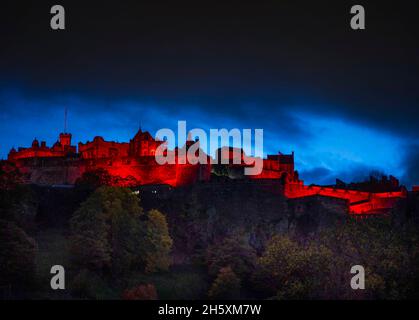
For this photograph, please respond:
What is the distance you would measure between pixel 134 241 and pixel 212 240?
1034 cm

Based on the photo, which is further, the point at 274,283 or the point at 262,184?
the point at 262,184

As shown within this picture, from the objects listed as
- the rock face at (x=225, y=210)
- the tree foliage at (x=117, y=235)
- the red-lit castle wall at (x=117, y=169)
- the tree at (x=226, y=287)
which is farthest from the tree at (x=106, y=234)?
the red-lit castle wall at (x=117, y=169)

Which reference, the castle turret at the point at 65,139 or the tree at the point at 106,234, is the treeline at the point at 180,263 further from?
the castle turret at the point at 65,139

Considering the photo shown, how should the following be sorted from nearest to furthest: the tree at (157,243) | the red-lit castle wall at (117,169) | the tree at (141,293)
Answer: the tree at (141,293), the tree at (157,243), the red-lit castle wall at (117,169)

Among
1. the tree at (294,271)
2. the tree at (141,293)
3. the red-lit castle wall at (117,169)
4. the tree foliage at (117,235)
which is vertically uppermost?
the red-lit castle wall at (117,169)

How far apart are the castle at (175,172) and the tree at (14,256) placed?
35736 mm

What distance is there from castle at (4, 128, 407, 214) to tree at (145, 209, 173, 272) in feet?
60.5

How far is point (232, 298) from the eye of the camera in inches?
1976

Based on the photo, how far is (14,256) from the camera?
4097cm

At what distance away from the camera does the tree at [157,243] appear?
5450 cm

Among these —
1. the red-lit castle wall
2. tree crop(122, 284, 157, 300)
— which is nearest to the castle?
the red-lit castle wall

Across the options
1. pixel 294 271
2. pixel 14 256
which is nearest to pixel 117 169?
pixel 294 271
